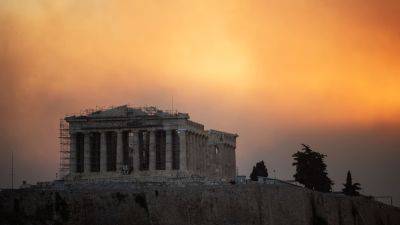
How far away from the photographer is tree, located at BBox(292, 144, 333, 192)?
419ft

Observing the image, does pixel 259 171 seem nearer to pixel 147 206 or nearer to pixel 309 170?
pixel 309 170

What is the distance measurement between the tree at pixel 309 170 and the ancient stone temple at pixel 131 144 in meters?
12.4

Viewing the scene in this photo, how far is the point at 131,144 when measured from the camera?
11681cm

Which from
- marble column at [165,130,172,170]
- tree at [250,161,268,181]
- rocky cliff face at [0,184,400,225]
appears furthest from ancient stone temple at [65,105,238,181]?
rocky cliff face at [0,184,400,225]

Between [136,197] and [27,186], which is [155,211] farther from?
[27,186]

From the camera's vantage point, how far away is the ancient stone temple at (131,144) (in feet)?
378

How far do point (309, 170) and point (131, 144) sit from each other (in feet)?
59.4

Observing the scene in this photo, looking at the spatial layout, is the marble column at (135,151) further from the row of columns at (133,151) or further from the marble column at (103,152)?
the marble column at (103,152)

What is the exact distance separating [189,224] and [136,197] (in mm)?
3824

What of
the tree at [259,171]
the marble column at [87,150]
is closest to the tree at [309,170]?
the tree at [259,171]

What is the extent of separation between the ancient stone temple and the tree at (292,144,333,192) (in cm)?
1237

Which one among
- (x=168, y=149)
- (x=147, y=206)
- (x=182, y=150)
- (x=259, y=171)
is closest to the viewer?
(x=147, y=206)

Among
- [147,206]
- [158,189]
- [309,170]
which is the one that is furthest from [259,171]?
[147,206]

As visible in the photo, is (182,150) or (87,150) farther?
(87,150)
